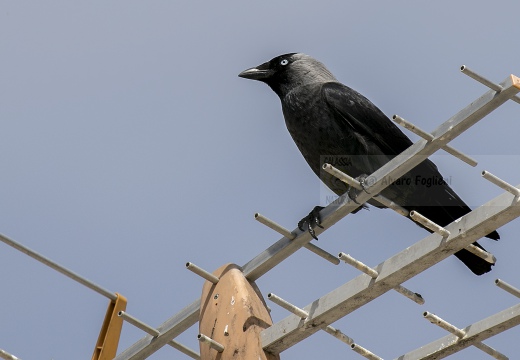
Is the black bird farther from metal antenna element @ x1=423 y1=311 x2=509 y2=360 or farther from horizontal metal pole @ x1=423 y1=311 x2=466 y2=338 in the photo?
horizontal metal pole @ x1=423 y1=311 x2=466 y2=338

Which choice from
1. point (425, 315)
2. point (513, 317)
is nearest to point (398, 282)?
point (425, 315)

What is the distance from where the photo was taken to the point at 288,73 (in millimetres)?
7941

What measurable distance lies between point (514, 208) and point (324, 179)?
295cm

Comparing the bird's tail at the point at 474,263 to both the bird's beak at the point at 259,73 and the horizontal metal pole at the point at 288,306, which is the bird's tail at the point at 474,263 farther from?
the bird's beak at the point at 259,73

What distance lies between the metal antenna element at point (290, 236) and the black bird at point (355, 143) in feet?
5.03

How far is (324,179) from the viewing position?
701 centimetres

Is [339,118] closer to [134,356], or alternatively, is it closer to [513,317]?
[134,356]

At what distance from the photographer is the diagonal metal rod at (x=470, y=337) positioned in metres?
4.46

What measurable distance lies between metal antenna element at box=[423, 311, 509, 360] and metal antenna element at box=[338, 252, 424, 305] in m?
0.10

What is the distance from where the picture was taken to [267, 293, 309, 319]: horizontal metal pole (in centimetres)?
484

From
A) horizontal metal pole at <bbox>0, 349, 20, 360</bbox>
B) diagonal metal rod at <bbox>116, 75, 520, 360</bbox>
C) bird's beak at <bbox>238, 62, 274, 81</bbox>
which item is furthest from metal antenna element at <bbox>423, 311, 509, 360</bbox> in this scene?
bird's beak at <bbox>238, 62, 274, 81</bbox>

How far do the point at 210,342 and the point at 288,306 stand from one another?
16.1 inches

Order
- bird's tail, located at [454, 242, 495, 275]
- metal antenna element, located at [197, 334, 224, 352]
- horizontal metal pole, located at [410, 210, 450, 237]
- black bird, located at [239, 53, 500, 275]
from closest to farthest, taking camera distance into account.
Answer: horizontal metal pole, located at [410, 210, 450, 237], metal antenna element, located at [197, 334, 224, 352], bird's tail, located at [454, 242, 495, 275], black bird, located at [239, 53, 500, 275]

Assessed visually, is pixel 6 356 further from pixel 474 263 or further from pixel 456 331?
pixel 474 263
